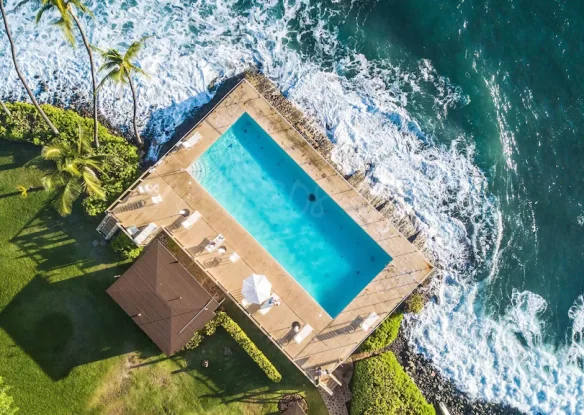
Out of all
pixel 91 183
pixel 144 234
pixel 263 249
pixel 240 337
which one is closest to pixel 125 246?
pixel 144 234

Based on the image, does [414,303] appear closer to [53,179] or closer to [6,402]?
[53,179]

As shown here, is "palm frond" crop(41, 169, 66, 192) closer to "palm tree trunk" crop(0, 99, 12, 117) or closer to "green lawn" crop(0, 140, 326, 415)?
"green lawn" crop(0, 140, 326, 415)

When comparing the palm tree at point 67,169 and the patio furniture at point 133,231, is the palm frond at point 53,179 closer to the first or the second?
the palm tree at point 67,169

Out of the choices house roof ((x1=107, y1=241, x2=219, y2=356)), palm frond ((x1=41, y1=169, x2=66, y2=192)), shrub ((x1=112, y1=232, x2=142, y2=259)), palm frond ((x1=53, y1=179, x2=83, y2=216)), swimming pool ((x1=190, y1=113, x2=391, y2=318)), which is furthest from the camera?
swimming pool ((x1=190, y1=113, x2=391, y2=318))

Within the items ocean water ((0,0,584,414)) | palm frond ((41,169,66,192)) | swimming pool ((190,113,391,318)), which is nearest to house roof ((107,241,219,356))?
swimming pool ((190,113,391,318))

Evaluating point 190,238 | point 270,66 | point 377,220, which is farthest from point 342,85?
point 190,238

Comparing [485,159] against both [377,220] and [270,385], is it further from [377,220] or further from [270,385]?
[270,385]
